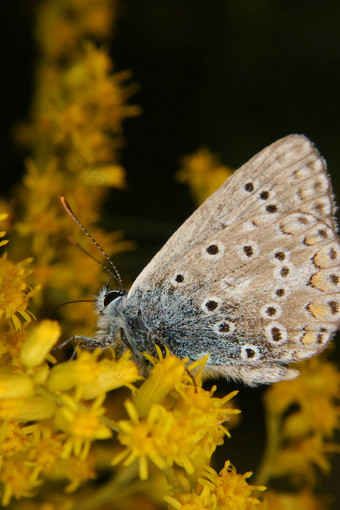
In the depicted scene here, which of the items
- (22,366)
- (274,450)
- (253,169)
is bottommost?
(274,450)

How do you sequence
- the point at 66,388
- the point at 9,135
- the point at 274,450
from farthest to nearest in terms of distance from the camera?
the point at 9,135, the point at 274,450, the point at 66,388

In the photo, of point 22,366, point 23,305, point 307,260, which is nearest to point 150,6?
point 307,260

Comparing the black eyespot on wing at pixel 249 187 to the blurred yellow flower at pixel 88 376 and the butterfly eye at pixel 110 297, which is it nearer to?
the butterfly eye at pixel 110 297

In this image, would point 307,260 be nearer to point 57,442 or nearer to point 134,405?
point 134,405

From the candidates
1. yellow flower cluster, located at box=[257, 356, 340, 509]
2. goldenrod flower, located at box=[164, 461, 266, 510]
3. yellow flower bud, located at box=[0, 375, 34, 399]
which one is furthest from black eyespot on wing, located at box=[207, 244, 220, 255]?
yellow flower cluster, located at box=[257, 356, 340, 509]

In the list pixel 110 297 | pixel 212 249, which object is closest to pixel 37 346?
pixel 110 297

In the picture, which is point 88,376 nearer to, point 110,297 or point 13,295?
point 13,295
